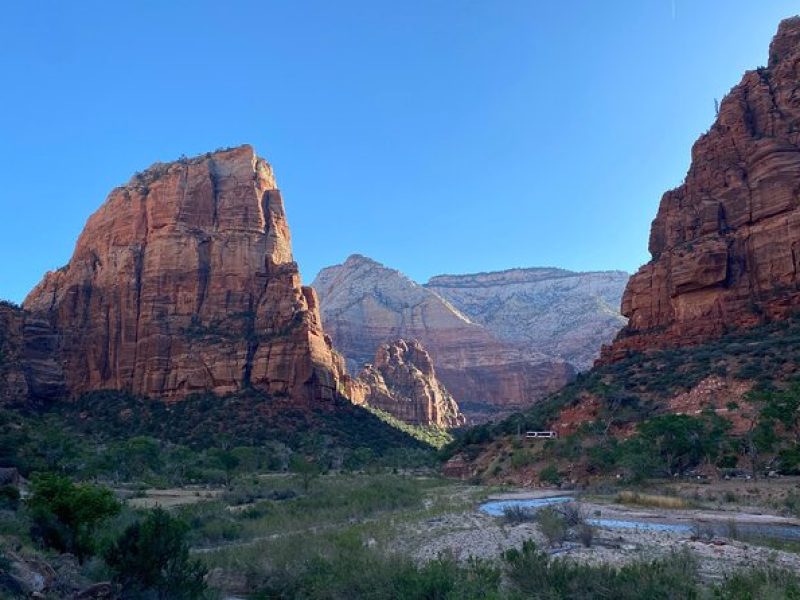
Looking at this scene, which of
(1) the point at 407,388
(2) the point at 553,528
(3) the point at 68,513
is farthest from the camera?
(1) the point at 407,388

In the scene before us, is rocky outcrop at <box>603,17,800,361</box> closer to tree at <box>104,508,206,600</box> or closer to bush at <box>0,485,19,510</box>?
bush at <box>0,485,19,510</box>

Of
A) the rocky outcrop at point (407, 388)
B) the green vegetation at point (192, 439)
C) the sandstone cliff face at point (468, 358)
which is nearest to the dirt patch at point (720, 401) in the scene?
the green vegetation at point (192, 439)

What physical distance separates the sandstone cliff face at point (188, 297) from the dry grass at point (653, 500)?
191 ft

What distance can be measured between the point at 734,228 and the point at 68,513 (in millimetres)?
64210

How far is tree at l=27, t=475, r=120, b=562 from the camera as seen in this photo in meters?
17.3

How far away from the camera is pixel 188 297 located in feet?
301

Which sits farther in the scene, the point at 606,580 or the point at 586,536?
the point at 586,536

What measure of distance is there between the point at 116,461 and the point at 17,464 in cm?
1316

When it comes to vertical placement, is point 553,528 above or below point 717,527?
above

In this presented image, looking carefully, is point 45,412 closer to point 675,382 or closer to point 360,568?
point 675,382

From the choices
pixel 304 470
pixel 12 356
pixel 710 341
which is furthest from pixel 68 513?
pixel 12 356

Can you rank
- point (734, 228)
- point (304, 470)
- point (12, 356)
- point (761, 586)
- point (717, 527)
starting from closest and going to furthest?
point (761, 586) → point (717, 527) → point (304, 470) → point (734, 228) → point (12, 356)

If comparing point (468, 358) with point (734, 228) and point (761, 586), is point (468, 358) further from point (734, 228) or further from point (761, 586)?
point (761, 586)

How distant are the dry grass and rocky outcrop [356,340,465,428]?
8984cm
